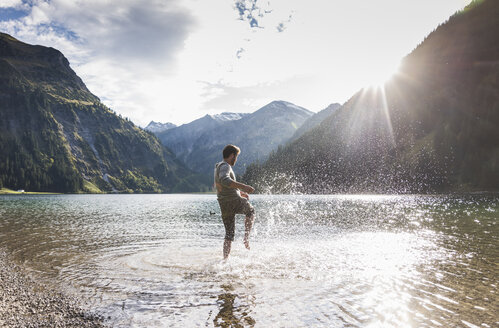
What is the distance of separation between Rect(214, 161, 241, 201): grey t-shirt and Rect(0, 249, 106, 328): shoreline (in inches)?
227

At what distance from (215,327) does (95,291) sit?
4603 mm

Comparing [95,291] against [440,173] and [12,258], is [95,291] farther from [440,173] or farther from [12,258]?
[440,173]

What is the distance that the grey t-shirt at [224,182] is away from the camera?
1141 cm

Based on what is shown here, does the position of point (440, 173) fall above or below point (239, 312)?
above

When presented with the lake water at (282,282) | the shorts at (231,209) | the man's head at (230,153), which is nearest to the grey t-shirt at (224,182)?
the shorts at (231,209)

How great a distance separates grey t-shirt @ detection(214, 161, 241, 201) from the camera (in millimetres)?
11414

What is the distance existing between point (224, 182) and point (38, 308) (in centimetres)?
643

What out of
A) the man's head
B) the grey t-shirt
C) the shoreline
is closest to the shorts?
the grey t-shirt

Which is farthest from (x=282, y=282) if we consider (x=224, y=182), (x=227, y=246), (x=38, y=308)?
(x=38, y=308)

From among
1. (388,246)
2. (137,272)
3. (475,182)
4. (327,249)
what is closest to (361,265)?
(327,249)

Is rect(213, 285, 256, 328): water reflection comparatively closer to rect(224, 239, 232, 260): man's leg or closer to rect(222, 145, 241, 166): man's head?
rect(224, 239, 232, 260): man's leg

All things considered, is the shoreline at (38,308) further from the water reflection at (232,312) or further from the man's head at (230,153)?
the man's head at (230,153)

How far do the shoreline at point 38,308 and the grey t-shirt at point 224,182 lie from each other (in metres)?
5.77

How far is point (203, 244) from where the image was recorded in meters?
18.0
